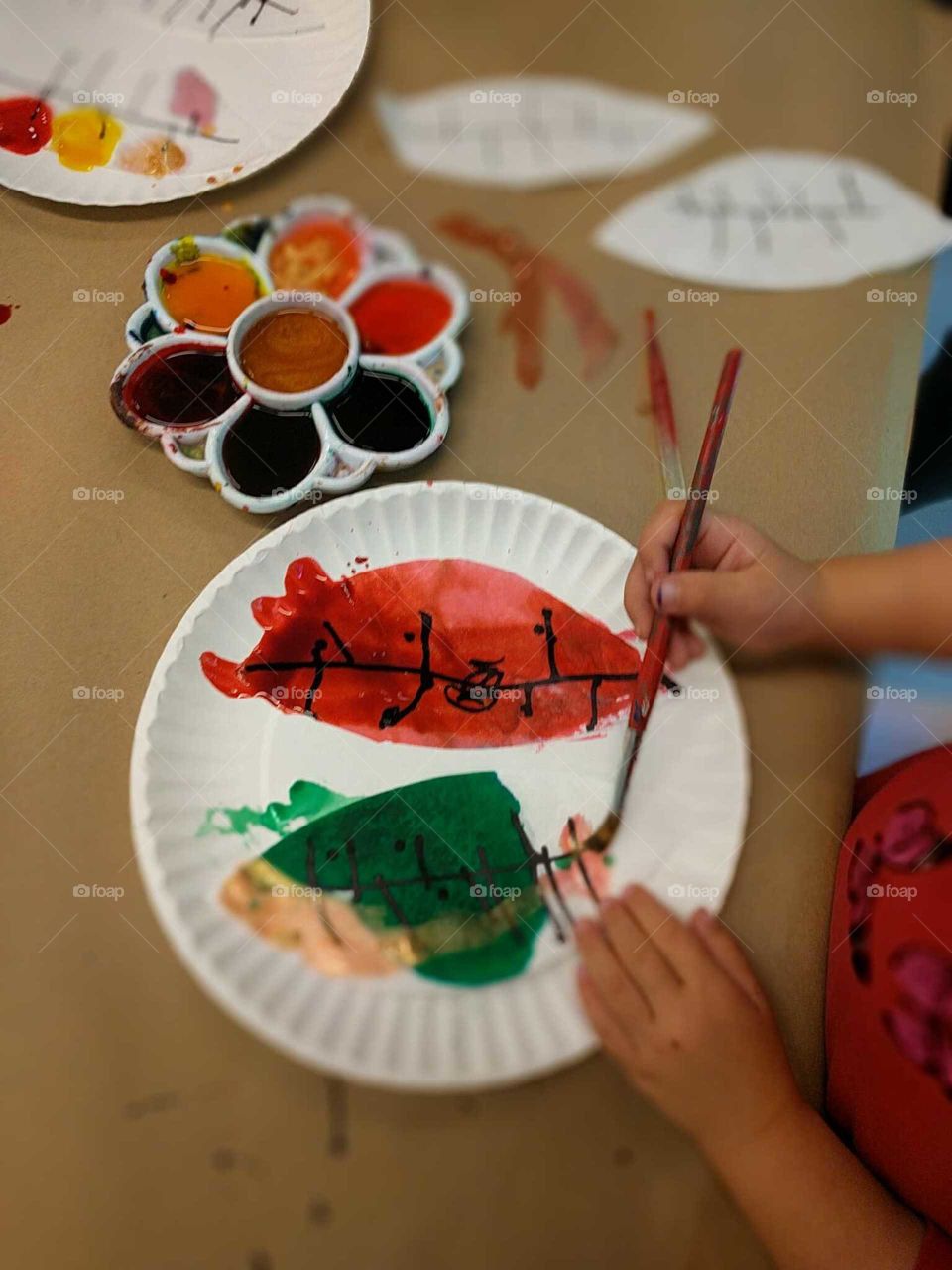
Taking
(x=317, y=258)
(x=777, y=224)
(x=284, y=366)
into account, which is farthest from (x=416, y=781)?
(x=777, y=224)

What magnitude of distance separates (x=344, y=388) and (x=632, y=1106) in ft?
1.59

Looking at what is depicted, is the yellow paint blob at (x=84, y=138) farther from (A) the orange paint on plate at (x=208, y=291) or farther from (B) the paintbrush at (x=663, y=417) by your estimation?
(B) the paintbrush at (x=663, y=417)

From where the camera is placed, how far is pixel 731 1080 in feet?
1.54

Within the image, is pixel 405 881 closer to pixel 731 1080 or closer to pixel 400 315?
pixel 731 1080

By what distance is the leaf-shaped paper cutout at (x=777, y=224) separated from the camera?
69 cm

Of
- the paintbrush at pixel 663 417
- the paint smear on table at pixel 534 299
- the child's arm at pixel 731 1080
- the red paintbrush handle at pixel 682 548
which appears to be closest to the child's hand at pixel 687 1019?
the child's arm at pixel 731 1080

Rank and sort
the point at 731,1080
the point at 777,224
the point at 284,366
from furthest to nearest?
1. the point at 777,224
2. the point at 284,366
3. the point at 731,1080

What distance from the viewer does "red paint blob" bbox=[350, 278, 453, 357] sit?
24.8 inches

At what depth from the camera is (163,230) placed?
68 centimetres

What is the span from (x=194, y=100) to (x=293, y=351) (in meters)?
0.28

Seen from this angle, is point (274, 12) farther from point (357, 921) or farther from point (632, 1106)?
point (632, 1106)

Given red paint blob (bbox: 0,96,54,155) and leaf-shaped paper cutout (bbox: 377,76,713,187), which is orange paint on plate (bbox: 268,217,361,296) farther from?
red paint blob (bbox: 0,96,54,155)

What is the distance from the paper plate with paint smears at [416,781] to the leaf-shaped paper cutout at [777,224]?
0.27m

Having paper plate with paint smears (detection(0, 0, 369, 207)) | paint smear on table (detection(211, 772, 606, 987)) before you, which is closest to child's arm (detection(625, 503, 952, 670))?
paint smear on table (detection(211, 772, 606, 987))
